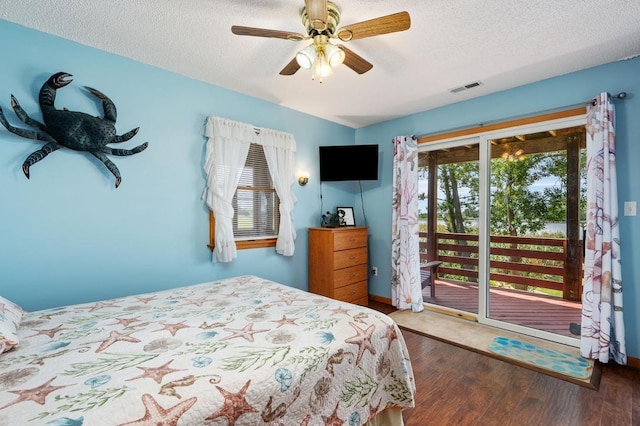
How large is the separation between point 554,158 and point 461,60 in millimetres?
1414

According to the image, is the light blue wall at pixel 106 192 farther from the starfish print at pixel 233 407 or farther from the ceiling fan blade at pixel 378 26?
the starfish print at pixel 233 407

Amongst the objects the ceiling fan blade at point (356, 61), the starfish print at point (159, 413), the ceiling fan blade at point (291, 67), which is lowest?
the starfish print at point (159, 413)

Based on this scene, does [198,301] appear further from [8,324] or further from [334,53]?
[334,53]

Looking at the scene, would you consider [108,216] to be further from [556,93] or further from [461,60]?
[556,93]

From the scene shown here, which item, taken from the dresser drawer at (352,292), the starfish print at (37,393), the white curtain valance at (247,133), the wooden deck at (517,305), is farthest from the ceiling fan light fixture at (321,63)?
the wooden deck at (517,305)

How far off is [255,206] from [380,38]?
2.02m

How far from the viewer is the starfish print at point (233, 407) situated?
901mm

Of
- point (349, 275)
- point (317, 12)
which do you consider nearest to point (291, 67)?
point (317, 12)

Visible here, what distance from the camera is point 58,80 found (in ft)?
6.43

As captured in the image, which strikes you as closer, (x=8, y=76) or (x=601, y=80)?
(x=8, y=76)

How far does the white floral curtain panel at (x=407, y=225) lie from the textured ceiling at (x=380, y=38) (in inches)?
32.6

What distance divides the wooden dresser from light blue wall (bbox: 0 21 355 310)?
2.67ft

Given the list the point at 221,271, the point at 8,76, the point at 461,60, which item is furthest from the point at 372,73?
the point at 8,76

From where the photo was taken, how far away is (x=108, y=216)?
221 cm
